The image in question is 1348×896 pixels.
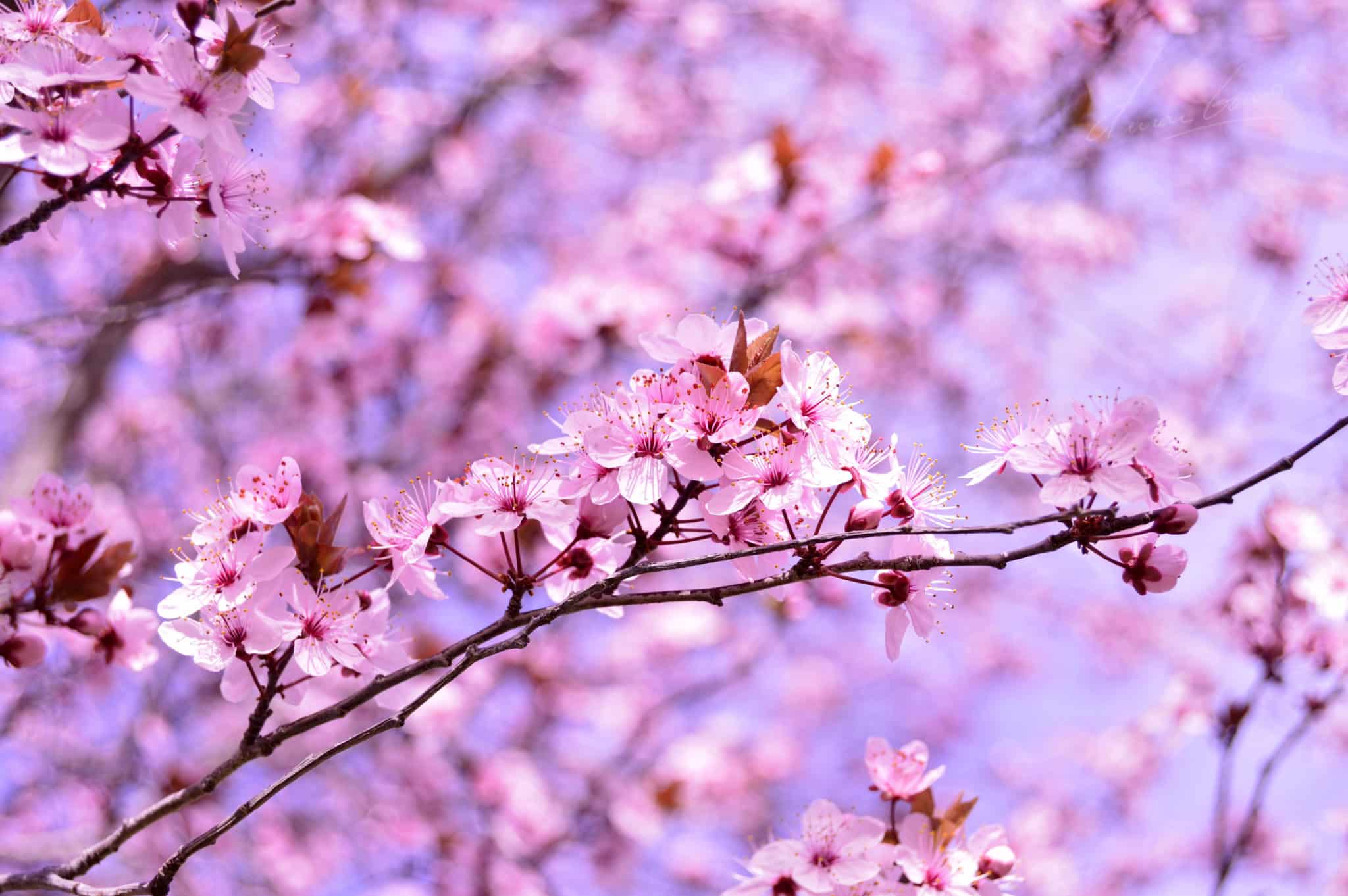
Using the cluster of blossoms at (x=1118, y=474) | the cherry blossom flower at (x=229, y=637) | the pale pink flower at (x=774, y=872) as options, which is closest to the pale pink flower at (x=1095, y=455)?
the cluster of blossoms at (x=1118, y=474)

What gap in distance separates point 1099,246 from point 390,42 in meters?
5.09

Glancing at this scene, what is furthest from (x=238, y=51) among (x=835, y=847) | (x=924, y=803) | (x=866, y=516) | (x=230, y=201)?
(x=924, y=803)

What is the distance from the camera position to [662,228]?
525 cm

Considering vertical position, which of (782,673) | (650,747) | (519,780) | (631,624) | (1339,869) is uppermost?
(1339,869)

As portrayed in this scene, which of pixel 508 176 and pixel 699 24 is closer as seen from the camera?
pixel 699 24

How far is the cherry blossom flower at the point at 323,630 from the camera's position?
4.70 feet

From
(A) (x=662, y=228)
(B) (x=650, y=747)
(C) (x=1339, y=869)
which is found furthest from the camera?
(B) (x=650, y=747)

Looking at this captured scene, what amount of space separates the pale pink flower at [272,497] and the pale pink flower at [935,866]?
Result: 1.06 meters

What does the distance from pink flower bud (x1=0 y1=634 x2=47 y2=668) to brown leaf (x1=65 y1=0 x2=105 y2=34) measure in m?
0.95

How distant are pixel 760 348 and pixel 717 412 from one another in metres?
0.13

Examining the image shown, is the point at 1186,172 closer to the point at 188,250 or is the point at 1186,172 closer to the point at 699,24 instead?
the point at 699,24

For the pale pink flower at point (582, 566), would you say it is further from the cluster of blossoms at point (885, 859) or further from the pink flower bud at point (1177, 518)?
the pink flower bud at point (1177, 518)

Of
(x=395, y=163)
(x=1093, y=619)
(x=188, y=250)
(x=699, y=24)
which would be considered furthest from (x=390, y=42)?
(x=1093, y=619)

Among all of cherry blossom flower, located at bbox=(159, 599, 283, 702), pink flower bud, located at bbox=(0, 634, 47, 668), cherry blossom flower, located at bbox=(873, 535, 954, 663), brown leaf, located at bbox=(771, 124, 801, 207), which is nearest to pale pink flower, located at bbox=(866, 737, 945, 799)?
cherry blossom flower, located at bbox=(873, 535, 954, 663)
